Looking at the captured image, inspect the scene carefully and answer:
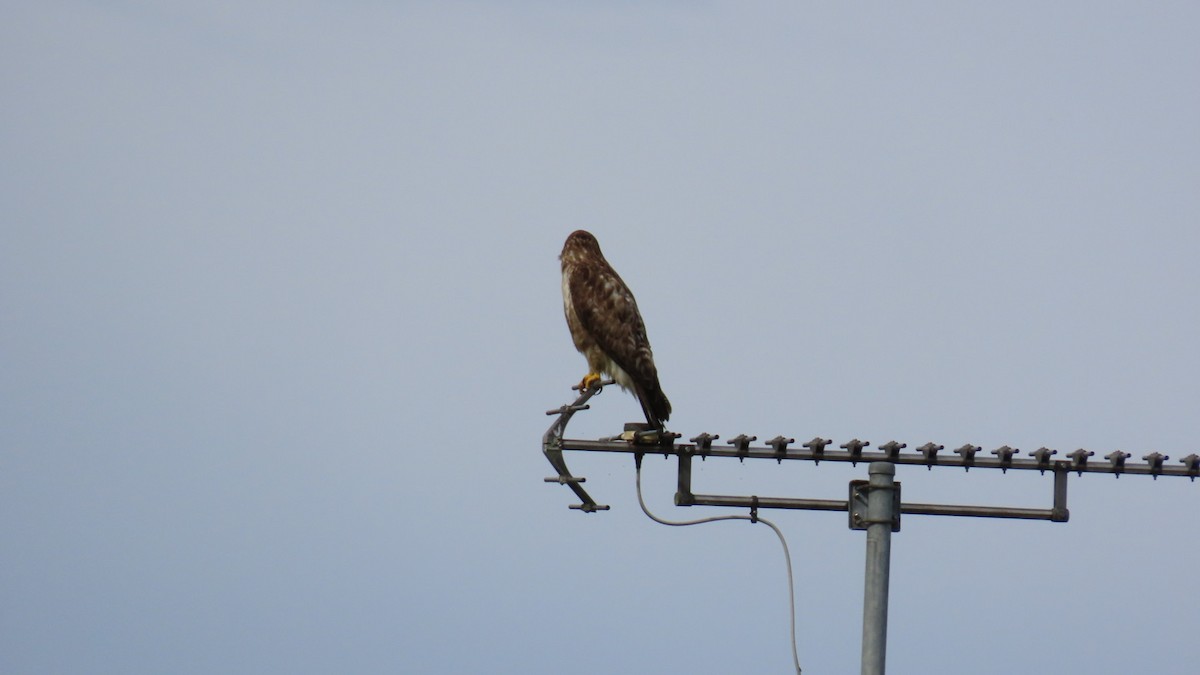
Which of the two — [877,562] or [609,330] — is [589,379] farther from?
[877,562]

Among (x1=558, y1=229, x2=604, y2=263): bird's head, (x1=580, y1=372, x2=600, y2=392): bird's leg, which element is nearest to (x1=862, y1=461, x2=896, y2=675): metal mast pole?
(x1=580, y1=372, x2=600, y2=392): bird's leg

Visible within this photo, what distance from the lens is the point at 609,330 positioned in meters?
12.9

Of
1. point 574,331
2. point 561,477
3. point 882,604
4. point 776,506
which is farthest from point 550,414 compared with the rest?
point 574,331

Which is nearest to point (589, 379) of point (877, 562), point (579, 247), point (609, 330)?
point (609, 330)

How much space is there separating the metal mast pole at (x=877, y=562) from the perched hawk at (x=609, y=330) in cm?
336

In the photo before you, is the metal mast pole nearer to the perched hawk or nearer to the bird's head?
the perched hawk

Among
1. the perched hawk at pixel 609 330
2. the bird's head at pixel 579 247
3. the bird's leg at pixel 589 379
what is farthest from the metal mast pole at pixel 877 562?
the bird's head at pixel 579 247

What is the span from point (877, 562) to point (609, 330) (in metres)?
5.00

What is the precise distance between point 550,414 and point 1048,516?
318 centimetres

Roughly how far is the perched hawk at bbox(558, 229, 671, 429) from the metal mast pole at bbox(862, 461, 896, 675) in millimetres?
3361

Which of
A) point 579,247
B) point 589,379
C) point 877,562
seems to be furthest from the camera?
point 579,247

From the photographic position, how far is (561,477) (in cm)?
969

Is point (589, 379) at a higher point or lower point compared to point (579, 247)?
lower

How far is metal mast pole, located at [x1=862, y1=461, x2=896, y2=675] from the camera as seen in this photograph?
8.20 m
